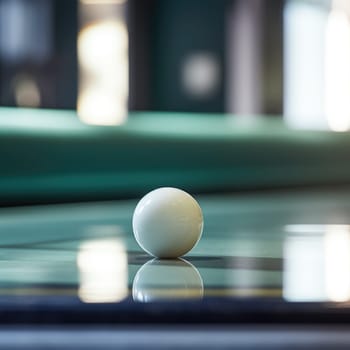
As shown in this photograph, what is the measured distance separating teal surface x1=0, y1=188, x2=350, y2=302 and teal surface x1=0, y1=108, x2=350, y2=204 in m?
0.36

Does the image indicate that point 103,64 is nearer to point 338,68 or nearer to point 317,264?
point 338,68

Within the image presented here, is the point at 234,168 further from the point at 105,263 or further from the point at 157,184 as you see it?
the point at 105,263

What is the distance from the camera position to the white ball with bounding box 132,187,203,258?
1.38 meters

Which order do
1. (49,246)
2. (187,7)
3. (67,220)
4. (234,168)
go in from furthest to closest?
1. (187,7)
2. (234,168)
3. (67,220)
4. (49,246)

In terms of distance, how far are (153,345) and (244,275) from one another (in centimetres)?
42

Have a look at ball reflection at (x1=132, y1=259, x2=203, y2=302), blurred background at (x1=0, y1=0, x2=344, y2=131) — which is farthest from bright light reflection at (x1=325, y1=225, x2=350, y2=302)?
blurred background at (x1=0, y1=0, x2=344, y2=131)

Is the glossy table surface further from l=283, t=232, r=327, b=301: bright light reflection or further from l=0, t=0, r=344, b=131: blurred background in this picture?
l=0, t=0, r=344, b=131: blurred background

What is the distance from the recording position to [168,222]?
1.38 m

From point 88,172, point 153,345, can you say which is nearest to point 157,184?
point 88,172

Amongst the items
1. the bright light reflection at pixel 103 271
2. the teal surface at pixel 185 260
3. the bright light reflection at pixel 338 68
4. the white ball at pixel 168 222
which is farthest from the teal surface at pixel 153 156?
the white ball at pixel 168 222

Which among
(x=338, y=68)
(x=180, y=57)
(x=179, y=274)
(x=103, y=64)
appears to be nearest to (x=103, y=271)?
(x=179, y=274)

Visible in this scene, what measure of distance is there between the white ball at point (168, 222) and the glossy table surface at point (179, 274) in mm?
29

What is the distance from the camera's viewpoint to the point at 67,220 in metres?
2.69

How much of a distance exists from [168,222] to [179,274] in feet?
0.52
